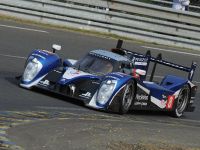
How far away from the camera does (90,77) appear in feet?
38.7

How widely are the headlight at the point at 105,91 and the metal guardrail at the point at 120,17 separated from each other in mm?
10485

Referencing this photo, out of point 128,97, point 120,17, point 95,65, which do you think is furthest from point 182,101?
A: point 120,17

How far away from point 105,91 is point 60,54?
6.55 m

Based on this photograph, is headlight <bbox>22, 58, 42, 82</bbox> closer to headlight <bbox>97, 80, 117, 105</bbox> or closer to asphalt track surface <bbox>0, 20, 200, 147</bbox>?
asphalt track surface <bbox>0, 20, 200, 147</bbox>

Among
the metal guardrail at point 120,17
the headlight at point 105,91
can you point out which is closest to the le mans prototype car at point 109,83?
the headlight at point 105,91

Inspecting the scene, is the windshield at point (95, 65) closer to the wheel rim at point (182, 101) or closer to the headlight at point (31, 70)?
the headlight at point (31, 70)

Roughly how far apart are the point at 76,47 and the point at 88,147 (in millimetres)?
11220

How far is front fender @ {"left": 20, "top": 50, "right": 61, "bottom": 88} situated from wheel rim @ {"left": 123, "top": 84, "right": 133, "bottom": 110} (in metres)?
1.55

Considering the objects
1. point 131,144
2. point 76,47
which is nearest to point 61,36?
point 76,47

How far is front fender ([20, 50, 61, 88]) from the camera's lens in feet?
39.9

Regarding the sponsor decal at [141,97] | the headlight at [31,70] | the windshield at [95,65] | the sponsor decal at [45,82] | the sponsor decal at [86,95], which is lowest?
the sponsor decal at [141,97]

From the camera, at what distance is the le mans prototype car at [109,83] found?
11539 millimetres

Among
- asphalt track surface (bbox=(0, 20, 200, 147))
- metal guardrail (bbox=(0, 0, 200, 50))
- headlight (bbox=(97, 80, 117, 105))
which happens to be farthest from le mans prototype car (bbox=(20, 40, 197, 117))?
metal guardrail (bbox=(0, 0, 200, 50))

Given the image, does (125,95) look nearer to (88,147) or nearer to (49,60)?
(49,60)
